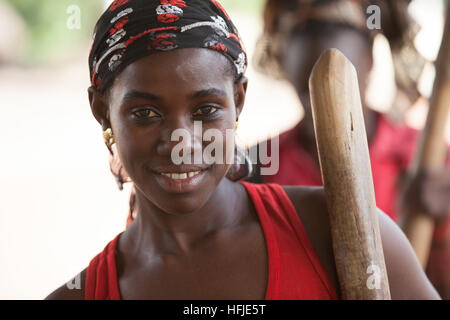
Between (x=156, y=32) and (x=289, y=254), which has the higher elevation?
(x=156, y=32)

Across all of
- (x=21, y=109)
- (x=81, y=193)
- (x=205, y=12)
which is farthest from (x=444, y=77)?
(x=21, y=109)

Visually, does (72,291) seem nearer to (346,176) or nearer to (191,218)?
(191,218)

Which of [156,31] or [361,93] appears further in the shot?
[361,93]

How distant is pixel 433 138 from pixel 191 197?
103 centimetres

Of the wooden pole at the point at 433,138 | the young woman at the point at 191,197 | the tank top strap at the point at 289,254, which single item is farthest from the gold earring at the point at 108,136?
the wooden pole at the point at 433,138

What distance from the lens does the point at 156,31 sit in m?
1.10

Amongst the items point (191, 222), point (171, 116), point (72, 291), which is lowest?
point (72, 291)

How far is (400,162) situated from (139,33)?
1.52 metres

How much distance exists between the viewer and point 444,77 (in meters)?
1.89

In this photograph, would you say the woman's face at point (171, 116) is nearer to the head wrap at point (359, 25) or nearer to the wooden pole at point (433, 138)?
the wooden pole at point (433, 138)

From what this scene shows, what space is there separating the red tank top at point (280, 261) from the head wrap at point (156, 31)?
304 millimetres

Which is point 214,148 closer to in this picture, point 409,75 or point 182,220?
point 182,220

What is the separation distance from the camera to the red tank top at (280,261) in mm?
1148

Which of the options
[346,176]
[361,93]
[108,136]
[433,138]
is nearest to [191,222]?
[108,136]
